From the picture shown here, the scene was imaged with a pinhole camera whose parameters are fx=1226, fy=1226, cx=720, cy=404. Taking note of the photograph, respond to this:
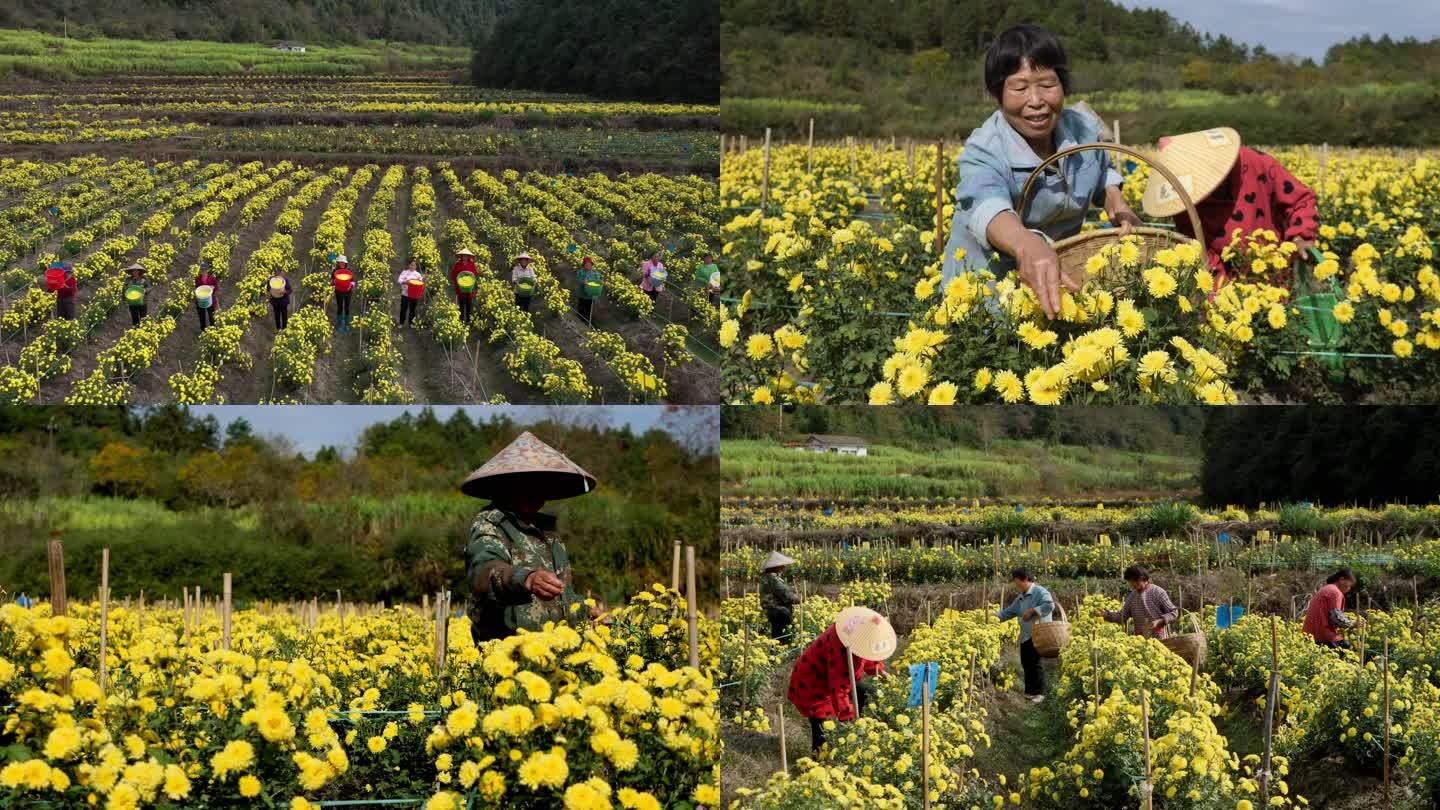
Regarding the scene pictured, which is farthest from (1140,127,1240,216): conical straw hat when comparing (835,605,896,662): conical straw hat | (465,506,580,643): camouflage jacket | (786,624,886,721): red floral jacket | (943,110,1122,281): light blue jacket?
(465,506,580,643): camouflage jacket

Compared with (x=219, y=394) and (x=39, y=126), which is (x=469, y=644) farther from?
(x=39, y=126)

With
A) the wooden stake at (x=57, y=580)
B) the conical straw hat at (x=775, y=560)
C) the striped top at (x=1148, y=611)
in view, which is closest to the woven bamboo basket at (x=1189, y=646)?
the striped top at (x=1148, y=611)

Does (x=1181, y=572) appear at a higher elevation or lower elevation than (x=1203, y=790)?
higher

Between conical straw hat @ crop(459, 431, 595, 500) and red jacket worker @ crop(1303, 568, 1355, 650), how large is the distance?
10.9 ft

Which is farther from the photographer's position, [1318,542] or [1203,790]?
[1318,542]

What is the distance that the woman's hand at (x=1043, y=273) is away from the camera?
3.62 metres

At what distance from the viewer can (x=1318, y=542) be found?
538 centimetres

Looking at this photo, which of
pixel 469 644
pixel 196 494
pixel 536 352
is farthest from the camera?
pixel 196 494

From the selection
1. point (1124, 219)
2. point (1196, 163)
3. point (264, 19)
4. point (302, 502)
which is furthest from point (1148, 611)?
point (302, 502)

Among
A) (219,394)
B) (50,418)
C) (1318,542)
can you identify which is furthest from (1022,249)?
(50,418)

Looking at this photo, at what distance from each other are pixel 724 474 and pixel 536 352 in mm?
4771

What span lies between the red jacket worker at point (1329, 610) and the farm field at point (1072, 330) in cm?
93

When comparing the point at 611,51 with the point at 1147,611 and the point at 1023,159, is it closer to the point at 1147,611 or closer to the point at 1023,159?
the point at 1023,159

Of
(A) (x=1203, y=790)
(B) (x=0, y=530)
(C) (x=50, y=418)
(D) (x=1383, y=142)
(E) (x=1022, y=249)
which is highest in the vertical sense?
(D) (x=1383, y=142)
